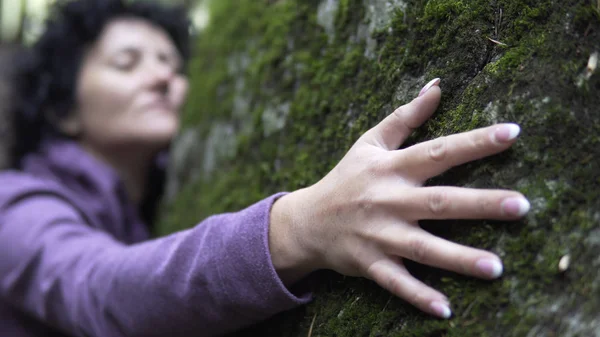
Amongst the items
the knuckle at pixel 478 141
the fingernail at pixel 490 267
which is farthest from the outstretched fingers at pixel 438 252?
the knuckle at pixel 478 141

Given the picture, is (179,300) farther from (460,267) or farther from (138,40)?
(138,40)

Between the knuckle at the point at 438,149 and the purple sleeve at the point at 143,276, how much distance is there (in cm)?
52

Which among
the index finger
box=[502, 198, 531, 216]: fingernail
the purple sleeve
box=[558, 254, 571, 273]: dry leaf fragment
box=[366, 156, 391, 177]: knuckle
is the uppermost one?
the index finger

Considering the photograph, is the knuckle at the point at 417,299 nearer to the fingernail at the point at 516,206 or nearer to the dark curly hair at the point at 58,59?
the fingernail at the point at 516,206

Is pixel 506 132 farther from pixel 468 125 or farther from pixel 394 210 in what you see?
pixel 394 210

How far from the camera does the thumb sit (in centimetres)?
126

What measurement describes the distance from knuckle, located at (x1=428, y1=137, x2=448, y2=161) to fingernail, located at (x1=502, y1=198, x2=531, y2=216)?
168 mm

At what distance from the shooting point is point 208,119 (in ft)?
8.91

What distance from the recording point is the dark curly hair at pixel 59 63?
11.7ft

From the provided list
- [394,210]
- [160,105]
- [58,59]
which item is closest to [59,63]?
[58,59]

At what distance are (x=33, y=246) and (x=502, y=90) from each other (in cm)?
198

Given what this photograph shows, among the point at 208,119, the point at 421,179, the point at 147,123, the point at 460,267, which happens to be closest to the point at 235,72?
the point at 208,119

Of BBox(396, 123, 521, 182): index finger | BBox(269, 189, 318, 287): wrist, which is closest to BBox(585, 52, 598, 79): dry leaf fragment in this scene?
BBox(396, 123, 521, 182): index finger

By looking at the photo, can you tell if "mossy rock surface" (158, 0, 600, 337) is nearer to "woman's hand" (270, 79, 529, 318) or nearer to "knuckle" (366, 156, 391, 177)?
"woman's hand" (270, 79, 529, 318)
